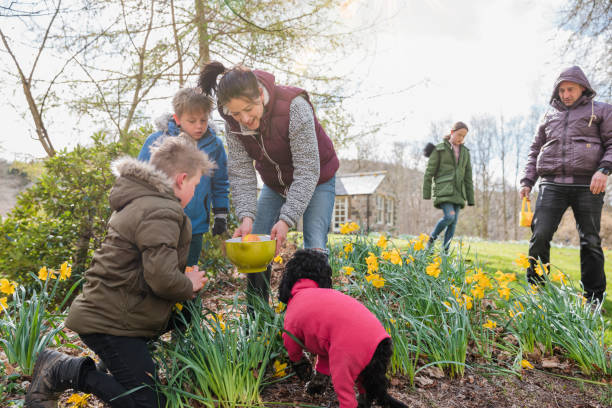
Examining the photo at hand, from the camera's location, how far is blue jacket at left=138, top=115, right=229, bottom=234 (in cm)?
241

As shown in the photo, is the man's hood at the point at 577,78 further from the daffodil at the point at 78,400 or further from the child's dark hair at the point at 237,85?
the daffodil at the point at 78,400

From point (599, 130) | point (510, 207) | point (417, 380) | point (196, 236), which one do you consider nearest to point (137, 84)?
point (196, 236)

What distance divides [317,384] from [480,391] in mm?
859

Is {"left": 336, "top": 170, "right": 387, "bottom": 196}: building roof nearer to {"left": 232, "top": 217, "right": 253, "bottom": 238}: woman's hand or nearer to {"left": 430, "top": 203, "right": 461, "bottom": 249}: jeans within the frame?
{"left": 430, "top": 203, "right": 461, "bottom": 249}: jeans

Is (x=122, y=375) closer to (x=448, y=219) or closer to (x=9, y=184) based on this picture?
(x=448, y=219)

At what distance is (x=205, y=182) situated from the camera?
2.47 metres

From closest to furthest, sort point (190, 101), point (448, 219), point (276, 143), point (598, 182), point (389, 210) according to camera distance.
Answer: point (276, 143) → point (190, 101) → point (598, 182) → point (448, 219) → point (389, 210)

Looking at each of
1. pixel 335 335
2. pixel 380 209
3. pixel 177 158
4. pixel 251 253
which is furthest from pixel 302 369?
pixel 380 209

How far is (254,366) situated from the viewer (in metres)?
1.60

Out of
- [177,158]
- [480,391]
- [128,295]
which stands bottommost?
[480,391]

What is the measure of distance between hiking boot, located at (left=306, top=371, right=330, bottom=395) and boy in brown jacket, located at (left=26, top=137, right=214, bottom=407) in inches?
25.6

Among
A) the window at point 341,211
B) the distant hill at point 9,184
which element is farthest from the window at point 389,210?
the distant hill at point 9,184

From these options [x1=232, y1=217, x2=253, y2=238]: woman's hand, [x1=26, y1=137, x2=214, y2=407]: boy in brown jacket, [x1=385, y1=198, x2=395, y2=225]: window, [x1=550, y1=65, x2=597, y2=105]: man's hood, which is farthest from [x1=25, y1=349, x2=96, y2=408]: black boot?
[x1=385, y1=198, x2=395, y2=225]: window

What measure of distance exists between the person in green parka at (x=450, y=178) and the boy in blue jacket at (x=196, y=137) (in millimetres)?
3573
